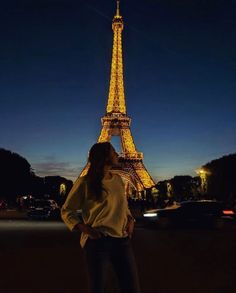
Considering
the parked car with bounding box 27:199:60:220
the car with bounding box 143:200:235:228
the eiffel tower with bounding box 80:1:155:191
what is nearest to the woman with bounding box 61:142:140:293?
the car with bounding box 143:200:235:228

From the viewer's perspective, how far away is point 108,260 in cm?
426

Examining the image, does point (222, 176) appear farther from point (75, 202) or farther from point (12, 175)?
point (75, 202)

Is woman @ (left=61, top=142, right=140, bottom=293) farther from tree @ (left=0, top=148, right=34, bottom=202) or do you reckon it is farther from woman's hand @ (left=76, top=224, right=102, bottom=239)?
tree @ (left=0, top=148, right=34, bottom=202)

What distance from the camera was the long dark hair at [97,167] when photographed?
4.38 meters

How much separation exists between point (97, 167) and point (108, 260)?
71 centimetres

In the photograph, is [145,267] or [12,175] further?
[12,175]

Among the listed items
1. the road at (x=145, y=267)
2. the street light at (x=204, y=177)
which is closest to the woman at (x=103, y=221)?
the road at (x=145, y=267)

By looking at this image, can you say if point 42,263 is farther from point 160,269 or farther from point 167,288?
point 167,288

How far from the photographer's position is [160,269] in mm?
10203

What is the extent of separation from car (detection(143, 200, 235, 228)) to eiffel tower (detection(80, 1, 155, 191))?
191 feet

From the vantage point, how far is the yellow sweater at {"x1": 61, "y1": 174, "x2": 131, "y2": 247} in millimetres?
4305

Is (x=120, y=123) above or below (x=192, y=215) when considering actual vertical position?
above

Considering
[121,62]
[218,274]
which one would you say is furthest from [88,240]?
[121,62]

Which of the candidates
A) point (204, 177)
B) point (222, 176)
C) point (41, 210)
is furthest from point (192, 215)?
point (204, 177)
